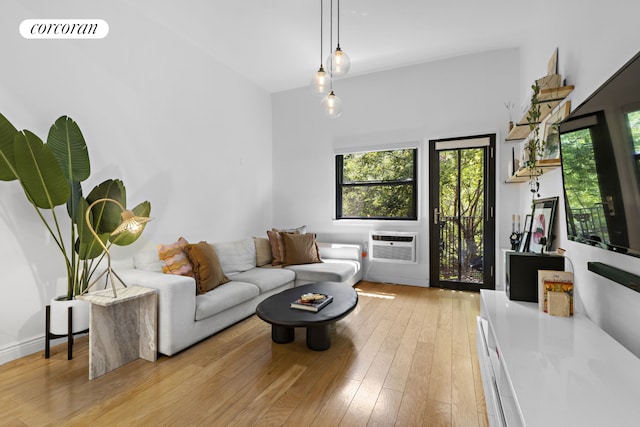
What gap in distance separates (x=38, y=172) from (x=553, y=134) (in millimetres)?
3597

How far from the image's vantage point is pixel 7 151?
6.35 feet

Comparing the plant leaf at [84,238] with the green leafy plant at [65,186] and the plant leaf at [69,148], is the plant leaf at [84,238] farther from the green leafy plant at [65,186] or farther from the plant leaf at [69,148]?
the plant leaf at [69,148]

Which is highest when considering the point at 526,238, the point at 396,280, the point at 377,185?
the point at 377,185

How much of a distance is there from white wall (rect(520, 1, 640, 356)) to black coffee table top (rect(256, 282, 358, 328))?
4.91 ft

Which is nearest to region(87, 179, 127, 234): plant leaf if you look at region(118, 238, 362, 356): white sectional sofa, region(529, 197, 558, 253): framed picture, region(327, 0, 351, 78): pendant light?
region(118, 238, 362, 356): white sectional sofa

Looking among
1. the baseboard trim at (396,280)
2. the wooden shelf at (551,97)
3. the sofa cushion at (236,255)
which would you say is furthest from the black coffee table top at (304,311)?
the wooden shelf at (551,97)

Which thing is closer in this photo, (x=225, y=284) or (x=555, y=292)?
(x=555, y=292)

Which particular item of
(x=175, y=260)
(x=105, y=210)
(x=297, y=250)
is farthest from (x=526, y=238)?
(x=105, y=210)

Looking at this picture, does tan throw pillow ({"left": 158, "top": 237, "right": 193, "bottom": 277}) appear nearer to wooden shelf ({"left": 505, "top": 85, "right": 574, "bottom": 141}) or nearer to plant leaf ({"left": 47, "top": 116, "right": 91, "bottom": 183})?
plant leaf ({"left": 47, "top": 116, "right": 91, "bottom": 183})

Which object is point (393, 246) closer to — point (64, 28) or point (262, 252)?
point (262, 252)

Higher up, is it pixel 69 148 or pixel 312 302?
pixel 69 148

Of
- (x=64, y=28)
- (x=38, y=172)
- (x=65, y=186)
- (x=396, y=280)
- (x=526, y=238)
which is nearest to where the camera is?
(x=38, y=172)

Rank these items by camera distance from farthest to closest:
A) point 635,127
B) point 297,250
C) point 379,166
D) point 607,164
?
point 379,166
point 297,250
point 607,164
point 635,127

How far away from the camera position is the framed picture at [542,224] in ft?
7.51
